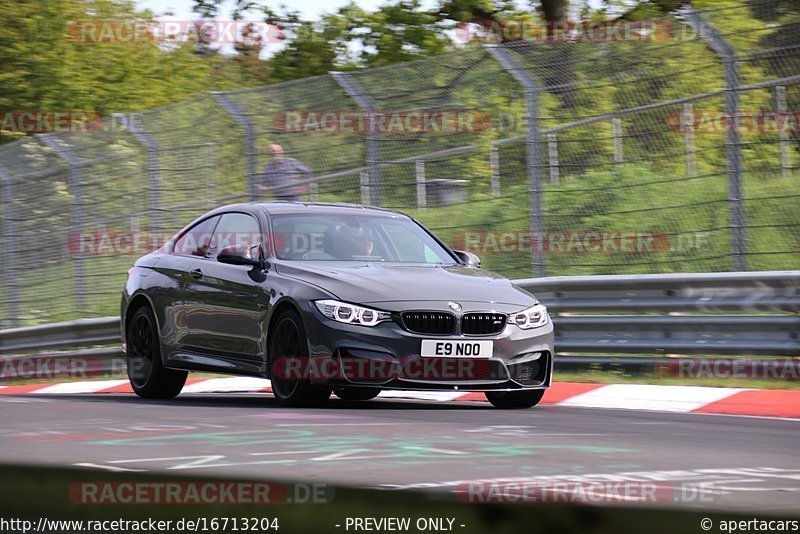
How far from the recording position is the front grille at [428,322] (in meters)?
8.25

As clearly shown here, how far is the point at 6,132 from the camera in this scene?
28.4 metres

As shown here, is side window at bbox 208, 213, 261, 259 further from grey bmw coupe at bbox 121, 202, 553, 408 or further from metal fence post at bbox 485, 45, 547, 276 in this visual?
metal fence post at bbox 485, 45, 547, 276

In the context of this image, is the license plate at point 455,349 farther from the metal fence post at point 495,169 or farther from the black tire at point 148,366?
the metal fence post at point 495,169

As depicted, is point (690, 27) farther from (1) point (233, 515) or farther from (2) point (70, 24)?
(2) point (70, 24)

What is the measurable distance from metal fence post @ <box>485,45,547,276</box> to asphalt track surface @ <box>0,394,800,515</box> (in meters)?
2.97

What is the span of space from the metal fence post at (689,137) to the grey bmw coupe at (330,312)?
2.20 m

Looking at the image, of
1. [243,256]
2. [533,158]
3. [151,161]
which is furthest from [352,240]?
[151,161]

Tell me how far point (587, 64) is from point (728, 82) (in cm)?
140

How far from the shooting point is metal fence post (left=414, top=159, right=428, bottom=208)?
12.9 meters

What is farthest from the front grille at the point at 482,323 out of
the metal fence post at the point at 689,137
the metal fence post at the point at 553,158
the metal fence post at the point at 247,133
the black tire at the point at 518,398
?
the metal fence post at the point at 247,133

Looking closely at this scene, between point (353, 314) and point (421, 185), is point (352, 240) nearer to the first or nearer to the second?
point (353, 314)

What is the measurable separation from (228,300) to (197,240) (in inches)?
42.3

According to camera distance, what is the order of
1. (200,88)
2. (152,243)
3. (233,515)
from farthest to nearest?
1. (200,88)
2. (152,243)
3. (233,515)

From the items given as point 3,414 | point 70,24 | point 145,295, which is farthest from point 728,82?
point 70,24
